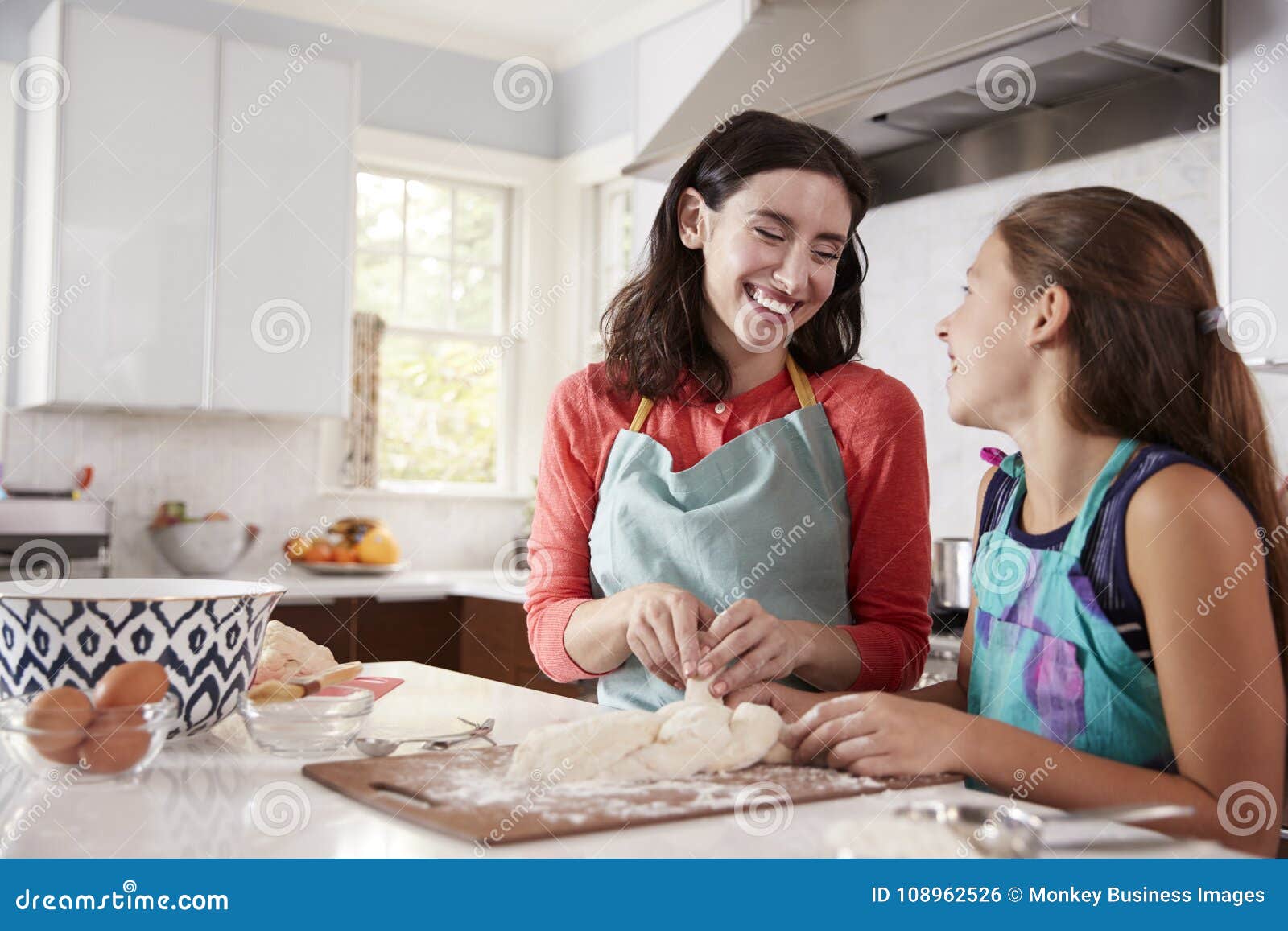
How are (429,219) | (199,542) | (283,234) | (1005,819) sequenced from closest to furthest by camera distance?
(1005,819) < (199,542) < (283,234) < (429,219)

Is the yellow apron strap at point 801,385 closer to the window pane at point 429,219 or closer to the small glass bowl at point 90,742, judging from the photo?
the small glass bowl at point 90,742

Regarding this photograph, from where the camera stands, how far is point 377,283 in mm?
4184

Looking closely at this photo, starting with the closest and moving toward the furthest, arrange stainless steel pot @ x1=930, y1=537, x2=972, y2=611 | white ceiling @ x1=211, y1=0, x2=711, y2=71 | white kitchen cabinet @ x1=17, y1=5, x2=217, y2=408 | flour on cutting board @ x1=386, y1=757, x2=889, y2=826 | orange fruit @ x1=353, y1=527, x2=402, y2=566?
flour on cutting board @ x1=386, y1=757, x2=889, y2=826, stainless steel pot @ x1=930, y1=537, x2=972, y2=611, white kitchen cabinet @ x1=17, y1=5, x2=217, y2=408, orange fruit @ x1=353, y1=527, x2=402, y2=566, white ceiling @ x1=211, y1=0, x2=711, y2=71

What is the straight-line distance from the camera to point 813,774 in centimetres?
92

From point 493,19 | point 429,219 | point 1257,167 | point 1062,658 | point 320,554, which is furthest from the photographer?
point 429,219

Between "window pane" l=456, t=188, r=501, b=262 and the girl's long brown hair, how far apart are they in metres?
3.46

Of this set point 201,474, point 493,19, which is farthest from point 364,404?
point 493,19

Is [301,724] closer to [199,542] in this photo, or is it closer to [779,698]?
[779,698]

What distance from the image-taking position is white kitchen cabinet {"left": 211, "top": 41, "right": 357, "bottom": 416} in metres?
3.44

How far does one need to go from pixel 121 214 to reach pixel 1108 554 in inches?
118

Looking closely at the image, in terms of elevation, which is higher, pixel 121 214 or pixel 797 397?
pixel 121 214

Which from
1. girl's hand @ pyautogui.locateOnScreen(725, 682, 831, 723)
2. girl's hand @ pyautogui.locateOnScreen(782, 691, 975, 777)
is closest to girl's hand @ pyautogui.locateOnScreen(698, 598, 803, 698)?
girl's hand @ pyautogui.locateOnScreen(725, 682, 831, 723)

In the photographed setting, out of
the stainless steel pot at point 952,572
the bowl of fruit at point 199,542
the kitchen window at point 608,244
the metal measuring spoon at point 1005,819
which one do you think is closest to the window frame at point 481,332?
the kitchen window at point 608,244

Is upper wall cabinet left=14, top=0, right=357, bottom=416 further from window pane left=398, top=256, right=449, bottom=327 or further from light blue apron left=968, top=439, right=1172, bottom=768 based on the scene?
light blue apron left=968, top=439, right=1172, bottom=768
